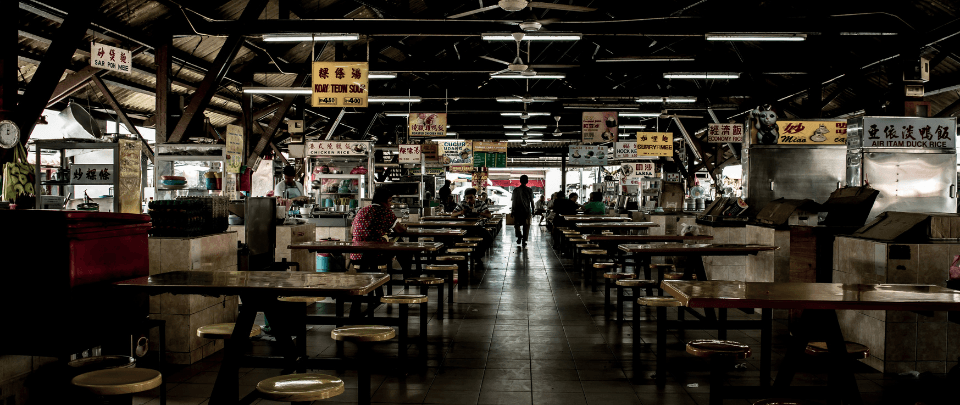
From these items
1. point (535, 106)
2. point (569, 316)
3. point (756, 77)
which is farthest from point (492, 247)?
point (569, 316)

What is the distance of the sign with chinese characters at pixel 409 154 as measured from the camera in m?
14.8

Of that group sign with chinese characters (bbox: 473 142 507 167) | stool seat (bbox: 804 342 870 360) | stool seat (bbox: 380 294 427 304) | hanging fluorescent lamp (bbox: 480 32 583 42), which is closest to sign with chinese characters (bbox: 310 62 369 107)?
hanging fluorescent lamp (bbox: 480 32 583 42)

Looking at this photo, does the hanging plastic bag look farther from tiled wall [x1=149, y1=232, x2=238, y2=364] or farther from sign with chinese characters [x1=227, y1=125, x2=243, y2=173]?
sign with chinese characters [x1=227, y1=125, x2=243, y2=173]

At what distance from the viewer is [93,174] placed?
766 centimetres

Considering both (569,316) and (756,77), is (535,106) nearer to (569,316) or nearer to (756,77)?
(756,77)

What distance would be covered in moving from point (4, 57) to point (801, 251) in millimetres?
8762

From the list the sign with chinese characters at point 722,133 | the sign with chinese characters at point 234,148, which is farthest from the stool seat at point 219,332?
the sign with chinese characters at point 722,133

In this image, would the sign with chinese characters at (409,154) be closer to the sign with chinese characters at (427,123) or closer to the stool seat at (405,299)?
the sign with chinese characters at (427,123)

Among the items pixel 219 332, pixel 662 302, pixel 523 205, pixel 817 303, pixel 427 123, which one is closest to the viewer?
pixel 817 303

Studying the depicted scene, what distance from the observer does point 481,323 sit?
20.7ft

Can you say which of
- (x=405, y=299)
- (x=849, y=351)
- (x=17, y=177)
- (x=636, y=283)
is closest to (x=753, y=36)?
(x=636, y=283)

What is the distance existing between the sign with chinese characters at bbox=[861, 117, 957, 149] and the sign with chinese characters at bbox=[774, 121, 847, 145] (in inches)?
70.1

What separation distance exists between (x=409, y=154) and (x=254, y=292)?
11918 mm

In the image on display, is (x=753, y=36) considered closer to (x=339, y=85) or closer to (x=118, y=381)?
(x=339, y=85)
